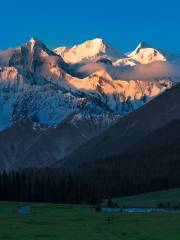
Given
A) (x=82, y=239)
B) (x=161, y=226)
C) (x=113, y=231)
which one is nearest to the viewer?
(x=82, y=239)

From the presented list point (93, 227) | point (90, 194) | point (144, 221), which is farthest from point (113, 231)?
point (90, 194)

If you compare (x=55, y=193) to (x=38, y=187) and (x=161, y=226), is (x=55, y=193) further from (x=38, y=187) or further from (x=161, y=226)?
(x=161, y=226)

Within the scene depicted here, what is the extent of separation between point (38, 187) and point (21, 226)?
105 m

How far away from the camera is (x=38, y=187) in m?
164

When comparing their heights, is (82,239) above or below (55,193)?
below

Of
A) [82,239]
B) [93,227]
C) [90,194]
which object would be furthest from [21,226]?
[90,194]

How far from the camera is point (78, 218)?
7275cm

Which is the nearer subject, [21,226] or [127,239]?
[127,239]

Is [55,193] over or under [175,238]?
over

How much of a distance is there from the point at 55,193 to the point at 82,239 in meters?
112

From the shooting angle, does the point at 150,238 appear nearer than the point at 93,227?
Yes

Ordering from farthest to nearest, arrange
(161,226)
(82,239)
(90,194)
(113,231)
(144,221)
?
(90,194) < (144,221) < (161,226) < (113,231) < (82,239)

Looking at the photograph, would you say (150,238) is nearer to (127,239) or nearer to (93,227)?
(127,239)

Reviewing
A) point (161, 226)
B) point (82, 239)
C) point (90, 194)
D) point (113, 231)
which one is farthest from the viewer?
point (90, 194)
